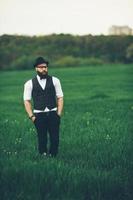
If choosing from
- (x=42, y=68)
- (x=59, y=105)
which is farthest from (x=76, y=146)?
(x=42, y=68)

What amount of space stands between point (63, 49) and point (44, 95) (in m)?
2.47

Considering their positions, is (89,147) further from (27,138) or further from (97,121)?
(97,121)

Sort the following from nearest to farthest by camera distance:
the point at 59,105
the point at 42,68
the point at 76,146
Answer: the point at 42,68, the point at 59,105, the point at 76,146

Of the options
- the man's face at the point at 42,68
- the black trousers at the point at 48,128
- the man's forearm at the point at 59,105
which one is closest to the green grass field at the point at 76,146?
the black trousers at the point at 48,128

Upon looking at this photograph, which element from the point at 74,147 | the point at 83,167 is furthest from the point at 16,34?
the point at 83,167

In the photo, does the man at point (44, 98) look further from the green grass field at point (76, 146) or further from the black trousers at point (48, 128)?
the green grass field at point (76, 146)

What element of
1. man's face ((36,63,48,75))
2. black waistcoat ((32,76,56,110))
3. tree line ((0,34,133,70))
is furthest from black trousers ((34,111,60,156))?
tree line ((0,34,133,70))

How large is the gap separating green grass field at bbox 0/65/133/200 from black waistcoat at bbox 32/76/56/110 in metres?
0.76

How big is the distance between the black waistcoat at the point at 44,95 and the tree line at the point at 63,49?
1.99 meters

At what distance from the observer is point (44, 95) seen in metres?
6.62

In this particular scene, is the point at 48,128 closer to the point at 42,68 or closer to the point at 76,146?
the point at 76,146

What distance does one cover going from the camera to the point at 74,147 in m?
7.13

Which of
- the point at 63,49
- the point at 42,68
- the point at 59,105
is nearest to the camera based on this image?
the point at 42,68

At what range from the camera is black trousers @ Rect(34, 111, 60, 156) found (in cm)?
666
